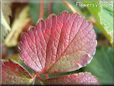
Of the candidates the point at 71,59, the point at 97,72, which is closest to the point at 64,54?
the point at 71,59

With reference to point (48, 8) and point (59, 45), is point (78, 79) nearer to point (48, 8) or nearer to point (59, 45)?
point (59, 45)

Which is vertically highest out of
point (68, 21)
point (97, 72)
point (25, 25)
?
point (68, 21)

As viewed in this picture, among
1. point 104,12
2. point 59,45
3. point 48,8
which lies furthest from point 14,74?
point 48,8

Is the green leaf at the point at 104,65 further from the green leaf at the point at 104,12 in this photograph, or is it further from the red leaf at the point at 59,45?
the red leaf at the point at 59,45

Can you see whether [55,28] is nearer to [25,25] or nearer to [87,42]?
[87,42]

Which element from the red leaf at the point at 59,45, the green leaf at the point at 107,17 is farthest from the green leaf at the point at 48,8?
the red leaf at the point at 59,45

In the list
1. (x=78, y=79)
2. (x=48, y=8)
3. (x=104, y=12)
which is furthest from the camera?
(x=48, y=8)
